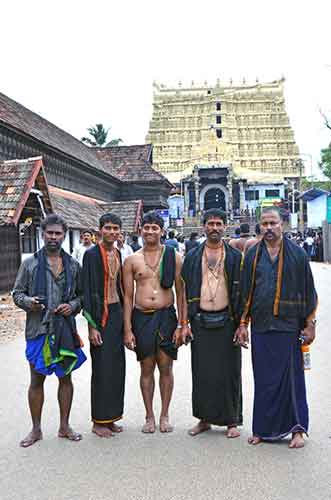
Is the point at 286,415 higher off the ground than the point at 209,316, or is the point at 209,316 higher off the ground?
the point at 209,316

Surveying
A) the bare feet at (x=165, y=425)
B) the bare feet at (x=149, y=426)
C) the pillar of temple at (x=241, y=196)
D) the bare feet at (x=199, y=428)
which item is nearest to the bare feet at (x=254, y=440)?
the bare feet at (x=199, y=428)

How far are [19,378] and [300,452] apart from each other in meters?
3.69

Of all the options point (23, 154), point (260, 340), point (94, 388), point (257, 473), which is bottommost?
point (257, 473)

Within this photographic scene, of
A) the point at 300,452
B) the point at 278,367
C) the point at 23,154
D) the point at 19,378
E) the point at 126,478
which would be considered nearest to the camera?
the point at 126,478

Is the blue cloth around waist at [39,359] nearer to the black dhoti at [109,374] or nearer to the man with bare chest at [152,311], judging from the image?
the black dhoti at [109,374]

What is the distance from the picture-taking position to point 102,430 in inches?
186

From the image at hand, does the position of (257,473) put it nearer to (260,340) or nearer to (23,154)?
(260,340)

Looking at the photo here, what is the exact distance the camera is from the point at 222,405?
471cm

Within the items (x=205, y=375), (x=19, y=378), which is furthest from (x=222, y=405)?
(x=19, y=378)

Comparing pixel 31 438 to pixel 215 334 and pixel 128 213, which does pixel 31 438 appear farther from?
pixel 128 213

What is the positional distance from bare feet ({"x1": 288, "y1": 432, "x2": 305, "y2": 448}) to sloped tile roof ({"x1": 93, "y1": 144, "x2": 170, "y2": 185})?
2989 centimetres

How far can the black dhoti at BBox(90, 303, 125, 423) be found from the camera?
4.75m

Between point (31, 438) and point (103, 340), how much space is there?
0.96 metres

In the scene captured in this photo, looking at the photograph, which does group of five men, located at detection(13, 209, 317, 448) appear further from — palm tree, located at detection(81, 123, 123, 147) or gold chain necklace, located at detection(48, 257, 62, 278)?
palm tree, located at detection(81, 123, 123, 147)
